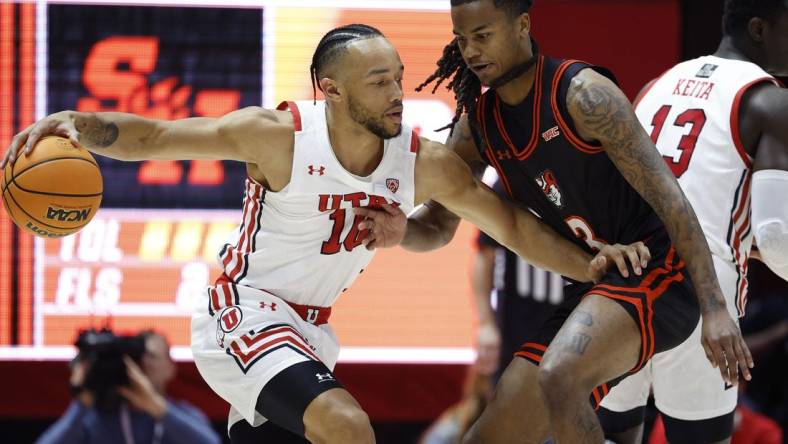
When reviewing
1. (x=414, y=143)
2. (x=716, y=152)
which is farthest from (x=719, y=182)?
(x=414, y=143)

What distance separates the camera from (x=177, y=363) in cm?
727

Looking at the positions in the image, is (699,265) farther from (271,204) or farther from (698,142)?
(271,204)

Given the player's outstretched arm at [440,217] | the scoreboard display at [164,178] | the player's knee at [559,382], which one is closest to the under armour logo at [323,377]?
the player's knee at [559,382]

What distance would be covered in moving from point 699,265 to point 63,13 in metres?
4.31

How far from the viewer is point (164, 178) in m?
7.04

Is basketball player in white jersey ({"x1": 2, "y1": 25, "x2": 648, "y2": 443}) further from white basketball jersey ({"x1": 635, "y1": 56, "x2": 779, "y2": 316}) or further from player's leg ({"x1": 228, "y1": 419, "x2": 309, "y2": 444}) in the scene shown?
white basketball jersey ({"x1": 635, "y1": 56, "x2": 779, "y2": 316})

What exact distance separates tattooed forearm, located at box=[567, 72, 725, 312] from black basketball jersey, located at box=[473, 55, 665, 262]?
10cm

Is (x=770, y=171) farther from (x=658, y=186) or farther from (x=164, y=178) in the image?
(x=164, y=178)

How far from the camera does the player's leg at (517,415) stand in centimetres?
427

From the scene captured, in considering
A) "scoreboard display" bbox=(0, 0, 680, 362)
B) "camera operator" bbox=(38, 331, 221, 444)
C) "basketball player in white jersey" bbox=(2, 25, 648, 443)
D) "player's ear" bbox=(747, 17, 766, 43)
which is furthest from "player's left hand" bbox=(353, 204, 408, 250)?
"scoreboard display" bbox=(0, 0, 680, 362)

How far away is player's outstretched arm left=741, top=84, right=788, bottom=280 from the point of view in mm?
4406

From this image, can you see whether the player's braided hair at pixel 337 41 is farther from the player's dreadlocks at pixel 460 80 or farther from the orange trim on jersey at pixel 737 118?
the orange trim on jersey at pixel 737 118

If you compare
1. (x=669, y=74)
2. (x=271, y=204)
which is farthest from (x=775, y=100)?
(x=271, y=204)

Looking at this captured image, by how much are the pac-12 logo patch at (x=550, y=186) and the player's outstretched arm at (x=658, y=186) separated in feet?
0.79
